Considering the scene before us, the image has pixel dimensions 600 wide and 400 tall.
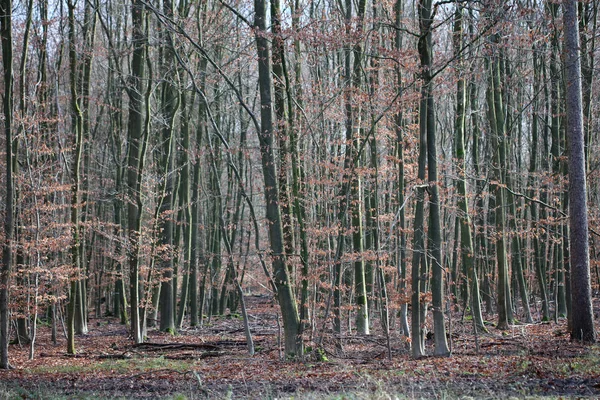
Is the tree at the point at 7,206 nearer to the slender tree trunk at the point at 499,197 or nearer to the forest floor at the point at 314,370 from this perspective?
the forest floor at the point at 314,370

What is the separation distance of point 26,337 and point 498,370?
1594 cm

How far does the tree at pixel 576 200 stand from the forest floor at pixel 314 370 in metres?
0.65

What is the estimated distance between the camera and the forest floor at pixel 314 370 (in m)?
7.96

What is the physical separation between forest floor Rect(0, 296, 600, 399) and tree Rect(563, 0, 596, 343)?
651mm

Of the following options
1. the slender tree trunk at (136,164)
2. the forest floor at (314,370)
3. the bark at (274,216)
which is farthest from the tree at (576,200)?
the slender tree trunk at (136,164)

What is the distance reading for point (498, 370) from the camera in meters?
9.52

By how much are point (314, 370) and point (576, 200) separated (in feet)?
20.5

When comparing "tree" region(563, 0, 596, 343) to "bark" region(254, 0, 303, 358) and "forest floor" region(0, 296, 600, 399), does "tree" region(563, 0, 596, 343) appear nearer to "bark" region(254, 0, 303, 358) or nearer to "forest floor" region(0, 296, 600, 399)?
"forest floor" region(0, 296, 600, 399)

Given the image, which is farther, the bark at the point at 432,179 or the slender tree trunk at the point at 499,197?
the slender tree trunk at the point at 499,197

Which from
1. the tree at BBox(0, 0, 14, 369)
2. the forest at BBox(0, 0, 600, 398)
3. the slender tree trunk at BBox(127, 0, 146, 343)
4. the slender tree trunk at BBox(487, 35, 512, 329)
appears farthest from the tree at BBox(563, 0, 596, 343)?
the tree at BBox(0, 0, 14, 369)

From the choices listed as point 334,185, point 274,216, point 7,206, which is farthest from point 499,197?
point 7,206

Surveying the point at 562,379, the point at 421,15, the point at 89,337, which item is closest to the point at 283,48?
the point at 421,15

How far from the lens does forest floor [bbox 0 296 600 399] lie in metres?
7.96

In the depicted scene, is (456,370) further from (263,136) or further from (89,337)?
(89,337)
